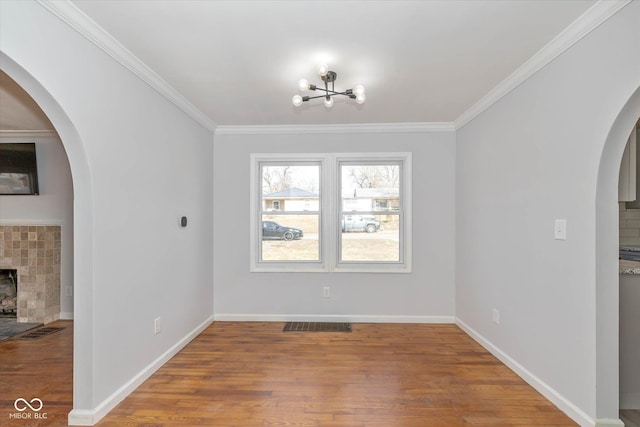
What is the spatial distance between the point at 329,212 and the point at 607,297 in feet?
9.19

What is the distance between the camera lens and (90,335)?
6.72 feet

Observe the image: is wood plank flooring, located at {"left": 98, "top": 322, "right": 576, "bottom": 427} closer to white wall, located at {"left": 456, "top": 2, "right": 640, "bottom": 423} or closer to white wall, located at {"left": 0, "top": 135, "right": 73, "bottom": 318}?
white wall, located at {"left": 456, "top": 2, "right": 640, "bottom": 423}

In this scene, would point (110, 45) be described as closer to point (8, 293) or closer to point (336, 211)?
point (336, 211)

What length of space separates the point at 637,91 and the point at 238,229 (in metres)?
3.79

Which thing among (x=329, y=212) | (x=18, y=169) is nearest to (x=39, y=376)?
(x=18, y=169)

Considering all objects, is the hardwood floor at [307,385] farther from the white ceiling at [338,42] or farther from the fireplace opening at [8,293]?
the white ceiling at [338,42]

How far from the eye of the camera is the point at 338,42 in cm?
221

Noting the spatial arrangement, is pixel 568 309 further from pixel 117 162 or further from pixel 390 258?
pixel 117 162

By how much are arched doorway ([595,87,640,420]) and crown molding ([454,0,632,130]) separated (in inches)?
33.4

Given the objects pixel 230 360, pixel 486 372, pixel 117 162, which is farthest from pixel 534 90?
pixel 230 360

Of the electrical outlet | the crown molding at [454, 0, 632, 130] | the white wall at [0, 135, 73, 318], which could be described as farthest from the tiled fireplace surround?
the crown molding at [454, 0, 632, 130]

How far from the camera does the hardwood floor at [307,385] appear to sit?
212cm

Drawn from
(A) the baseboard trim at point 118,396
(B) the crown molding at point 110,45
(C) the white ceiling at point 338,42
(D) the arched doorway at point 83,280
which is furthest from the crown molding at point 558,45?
(A) the baseboard trim at point 118,396

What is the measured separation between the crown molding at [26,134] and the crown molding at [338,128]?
2275mm
